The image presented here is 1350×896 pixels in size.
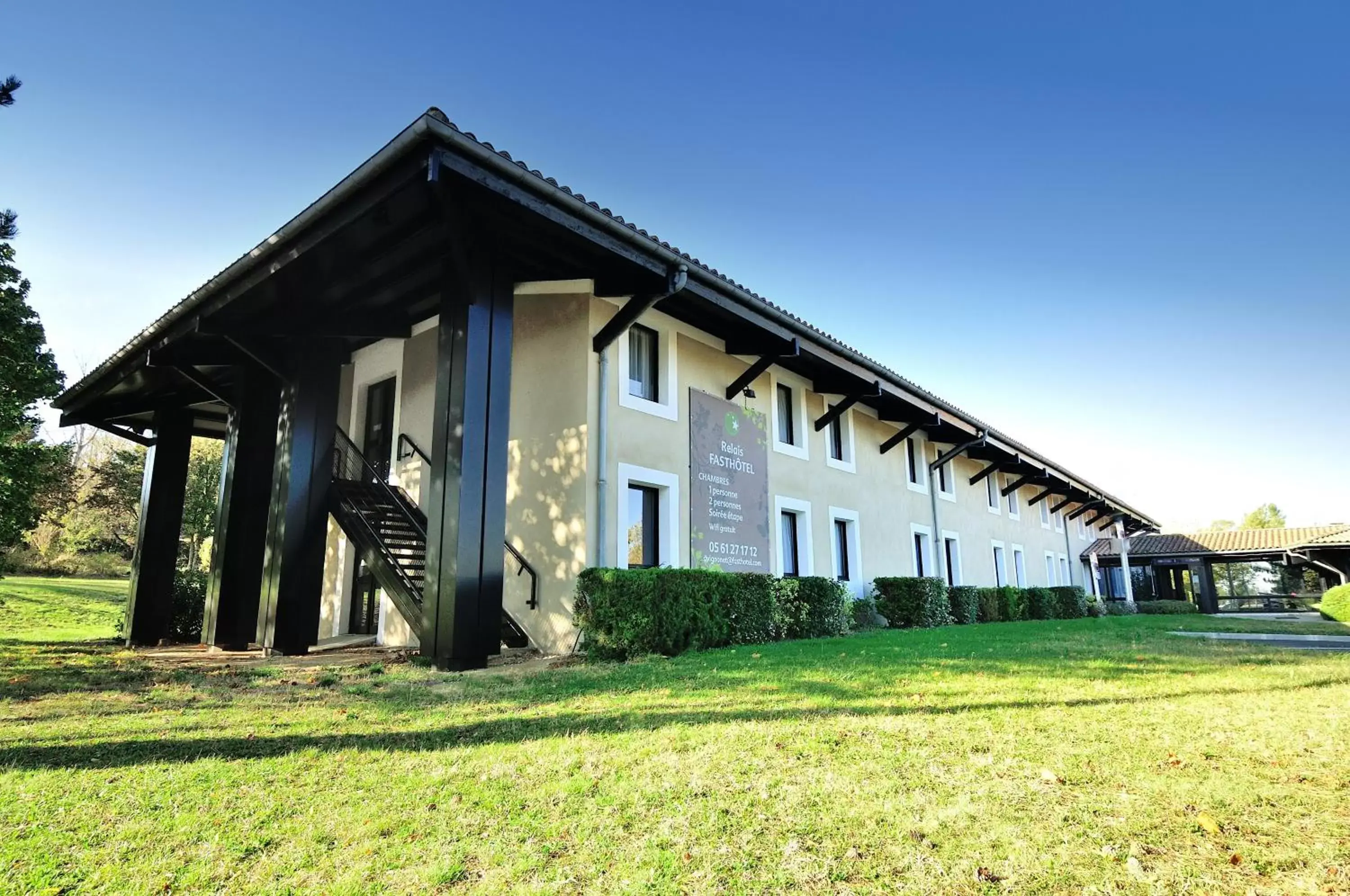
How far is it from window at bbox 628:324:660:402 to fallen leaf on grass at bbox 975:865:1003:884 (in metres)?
9.03

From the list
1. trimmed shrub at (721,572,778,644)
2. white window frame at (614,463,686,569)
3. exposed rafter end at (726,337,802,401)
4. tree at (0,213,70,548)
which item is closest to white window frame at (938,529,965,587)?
exposed rafter end at (726,337,802,401)

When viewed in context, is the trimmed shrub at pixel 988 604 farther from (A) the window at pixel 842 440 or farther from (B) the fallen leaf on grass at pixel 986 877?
(B) the fallen leaf on grass at pixel 986 877

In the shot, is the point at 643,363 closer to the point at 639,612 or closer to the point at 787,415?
the point at 787,415

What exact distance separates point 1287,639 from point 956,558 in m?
9.72

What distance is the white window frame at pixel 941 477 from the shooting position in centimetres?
1995

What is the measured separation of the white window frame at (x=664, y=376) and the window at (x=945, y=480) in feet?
37.1

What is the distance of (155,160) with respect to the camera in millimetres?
9750

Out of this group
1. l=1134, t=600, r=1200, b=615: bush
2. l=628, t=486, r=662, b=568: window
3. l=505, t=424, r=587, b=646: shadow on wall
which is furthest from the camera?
l=1134, t=600, r=1200, b=615: bush

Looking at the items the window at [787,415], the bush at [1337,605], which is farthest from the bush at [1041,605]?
the window at [787,415]

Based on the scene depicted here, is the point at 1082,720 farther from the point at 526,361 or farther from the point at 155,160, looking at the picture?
the point at 155,160

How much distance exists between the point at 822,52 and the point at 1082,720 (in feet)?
31.3

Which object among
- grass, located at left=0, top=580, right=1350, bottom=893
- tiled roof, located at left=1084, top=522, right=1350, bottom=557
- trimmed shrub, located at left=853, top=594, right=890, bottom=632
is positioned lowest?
grass, located at left=0, top=580, right=1350, bottom=893

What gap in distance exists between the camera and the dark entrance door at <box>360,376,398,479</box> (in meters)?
13.4

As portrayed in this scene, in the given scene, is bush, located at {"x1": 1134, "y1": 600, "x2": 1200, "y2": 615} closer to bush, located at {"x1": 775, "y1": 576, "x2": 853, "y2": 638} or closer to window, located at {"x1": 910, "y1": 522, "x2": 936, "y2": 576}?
window, located at {"x1": 910, "y1": 522, "x2": 936, "y2": 576}
